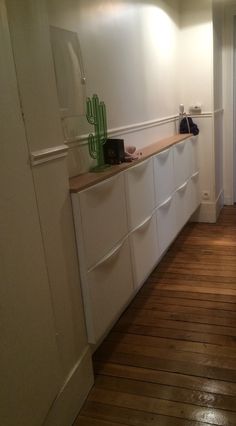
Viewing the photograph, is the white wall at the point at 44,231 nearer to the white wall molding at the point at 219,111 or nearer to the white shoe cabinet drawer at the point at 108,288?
the white shoe cabinet drawer at the point at 108,288

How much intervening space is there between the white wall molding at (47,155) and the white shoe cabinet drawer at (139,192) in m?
0.65

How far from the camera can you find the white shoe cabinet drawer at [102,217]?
1.56 m

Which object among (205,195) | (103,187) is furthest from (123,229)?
(205,195)

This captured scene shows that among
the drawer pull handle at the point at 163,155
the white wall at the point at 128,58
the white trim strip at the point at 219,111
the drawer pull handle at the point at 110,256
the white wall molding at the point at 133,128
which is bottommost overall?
the drawer pull handle at the point at 110,256

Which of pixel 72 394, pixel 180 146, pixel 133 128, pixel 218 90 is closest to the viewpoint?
pixel 72 394

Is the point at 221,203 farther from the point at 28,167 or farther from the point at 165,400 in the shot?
the point at 28,167

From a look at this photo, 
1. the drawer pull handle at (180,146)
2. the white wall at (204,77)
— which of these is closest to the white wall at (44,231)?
the drawer pull handle at (180,146)

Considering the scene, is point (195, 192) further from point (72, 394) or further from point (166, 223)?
point (72, 394)

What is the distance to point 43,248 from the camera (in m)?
1.31

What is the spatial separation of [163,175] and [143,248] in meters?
0.66

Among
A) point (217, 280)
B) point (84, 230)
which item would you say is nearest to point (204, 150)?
point (217, 280)

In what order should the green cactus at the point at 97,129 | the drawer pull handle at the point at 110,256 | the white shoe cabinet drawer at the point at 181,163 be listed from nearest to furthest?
the drawer pull handle at the point at 110,256, the green cactus at the point at 97,129, the white shoe cabinet drawer at the point at 181,163

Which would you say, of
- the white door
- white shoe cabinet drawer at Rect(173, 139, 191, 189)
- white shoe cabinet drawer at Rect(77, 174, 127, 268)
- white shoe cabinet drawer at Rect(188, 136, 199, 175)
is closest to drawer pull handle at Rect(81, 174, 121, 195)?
white shoe cabinet drawer at Rect(77, 174, 127, 268)

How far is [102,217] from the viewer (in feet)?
5.56
